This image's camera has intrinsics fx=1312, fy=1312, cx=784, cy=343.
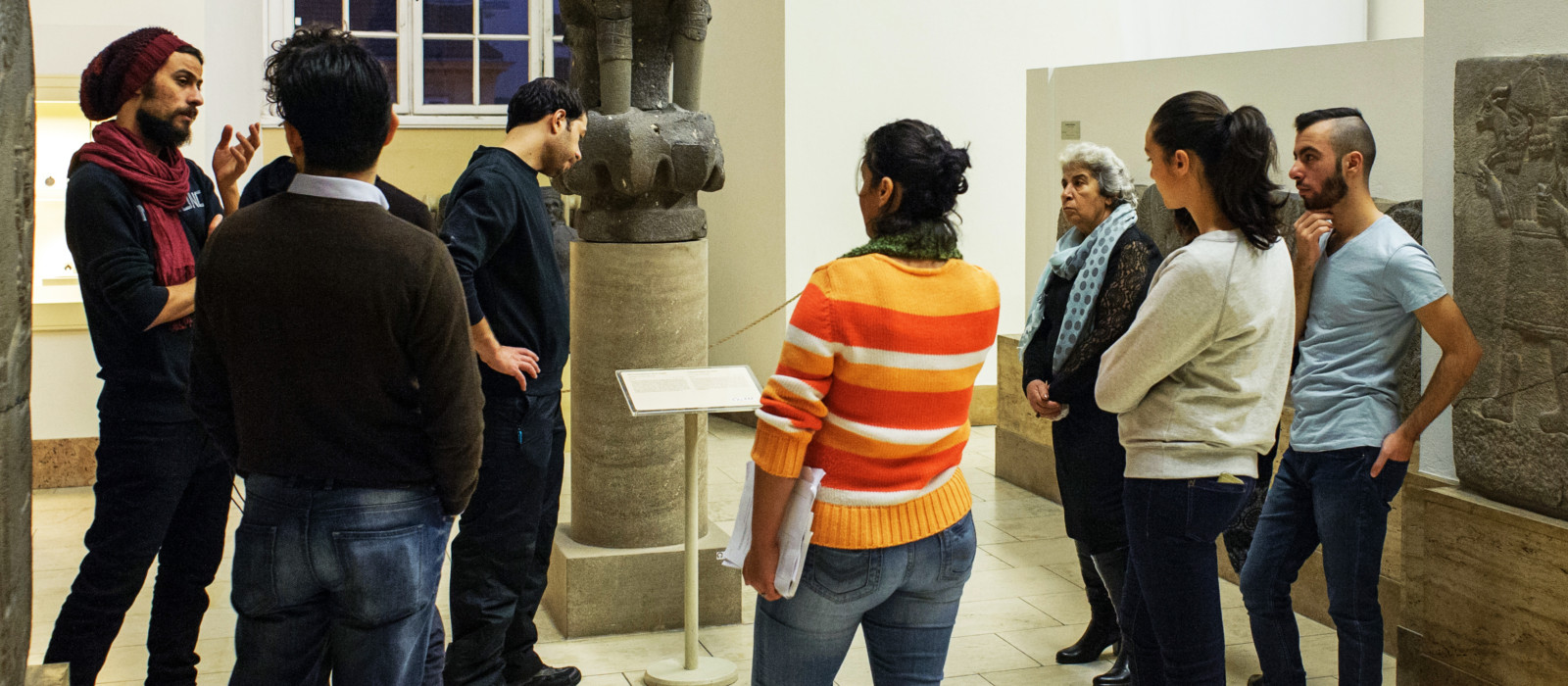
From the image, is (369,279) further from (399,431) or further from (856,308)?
(856,308)

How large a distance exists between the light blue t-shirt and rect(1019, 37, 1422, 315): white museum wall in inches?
67.2

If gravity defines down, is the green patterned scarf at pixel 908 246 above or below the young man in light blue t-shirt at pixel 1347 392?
above

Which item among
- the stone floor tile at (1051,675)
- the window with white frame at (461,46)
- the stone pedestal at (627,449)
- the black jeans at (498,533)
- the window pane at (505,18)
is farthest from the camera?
the window pane at (505,18)

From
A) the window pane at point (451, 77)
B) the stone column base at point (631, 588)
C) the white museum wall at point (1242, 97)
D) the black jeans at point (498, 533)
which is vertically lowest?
the stone column base at point (631, 588)

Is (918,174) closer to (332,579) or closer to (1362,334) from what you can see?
(332,579)

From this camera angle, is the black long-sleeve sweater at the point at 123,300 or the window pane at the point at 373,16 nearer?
the black long-sleeve sweater at the point at 123,300

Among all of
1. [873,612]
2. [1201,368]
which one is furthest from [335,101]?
[1201,368]

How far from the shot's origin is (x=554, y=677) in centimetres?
421

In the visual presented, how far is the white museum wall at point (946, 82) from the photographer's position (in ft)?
28.8

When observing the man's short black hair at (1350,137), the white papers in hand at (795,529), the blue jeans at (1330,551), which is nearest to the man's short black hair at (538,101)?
the white papers in hand at (795,529)

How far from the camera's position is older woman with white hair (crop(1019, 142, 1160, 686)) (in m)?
3.78

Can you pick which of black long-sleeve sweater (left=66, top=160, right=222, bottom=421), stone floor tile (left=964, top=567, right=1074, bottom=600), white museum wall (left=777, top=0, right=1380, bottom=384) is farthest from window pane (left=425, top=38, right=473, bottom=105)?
black long-sleeve sweater (left=66, top=160, right=222, bottom=421)

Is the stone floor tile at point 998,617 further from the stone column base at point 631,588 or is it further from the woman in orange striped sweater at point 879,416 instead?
the woman in orange striped sweater at point 879,416

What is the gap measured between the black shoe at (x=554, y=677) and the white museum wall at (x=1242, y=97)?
135 inches
